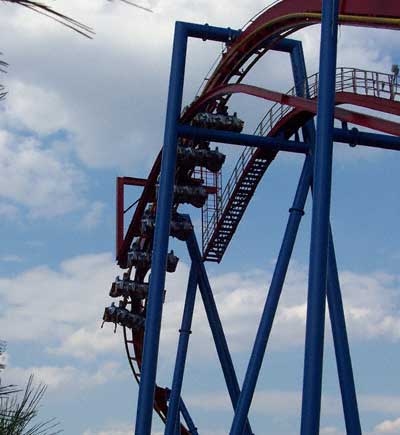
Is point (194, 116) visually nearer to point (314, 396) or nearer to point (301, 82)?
point (301, 82)

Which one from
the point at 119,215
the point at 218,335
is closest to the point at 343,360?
the point at 218,335

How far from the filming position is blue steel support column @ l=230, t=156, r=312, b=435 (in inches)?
637

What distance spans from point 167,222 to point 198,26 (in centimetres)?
384

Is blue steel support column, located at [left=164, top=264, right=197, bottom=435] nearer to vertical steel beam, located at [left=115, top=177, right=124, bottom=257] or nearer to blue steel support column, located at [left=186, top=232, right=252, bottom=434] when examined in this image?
blue steel support column, located at [left=186, top=232, right=252, bottom=434]

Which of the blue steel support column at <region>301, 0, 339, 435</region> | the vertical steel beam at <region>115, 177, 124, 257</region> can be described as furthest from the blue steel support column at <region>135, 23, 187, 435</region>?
the vertical steel beam at <region>115, 177, 124, 257</region>

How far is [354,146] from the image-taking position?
15094 mm

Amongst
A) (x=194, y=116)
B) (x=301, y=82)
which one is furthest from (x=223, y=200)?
(x=301, y=82)

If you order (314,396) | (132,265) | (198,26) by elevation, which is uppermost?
(198,26)

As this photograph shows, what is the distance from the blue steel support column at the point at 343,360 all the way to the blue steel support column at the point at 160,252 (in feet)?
9.65

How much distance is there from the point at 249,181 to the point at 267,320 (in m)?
3.95

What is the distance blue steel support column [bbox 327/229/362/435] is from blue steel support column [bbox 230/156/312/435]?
3.02ft

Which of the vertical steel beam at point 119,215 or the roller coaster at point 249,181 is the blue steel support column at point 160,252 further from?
the vertical steel beam at point 119,215

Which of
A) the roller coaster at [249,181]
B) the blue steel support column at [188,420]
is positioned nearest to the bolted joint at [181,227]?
the roller coaster at [249,181]

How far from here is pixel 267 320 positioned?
1619 centimetres
